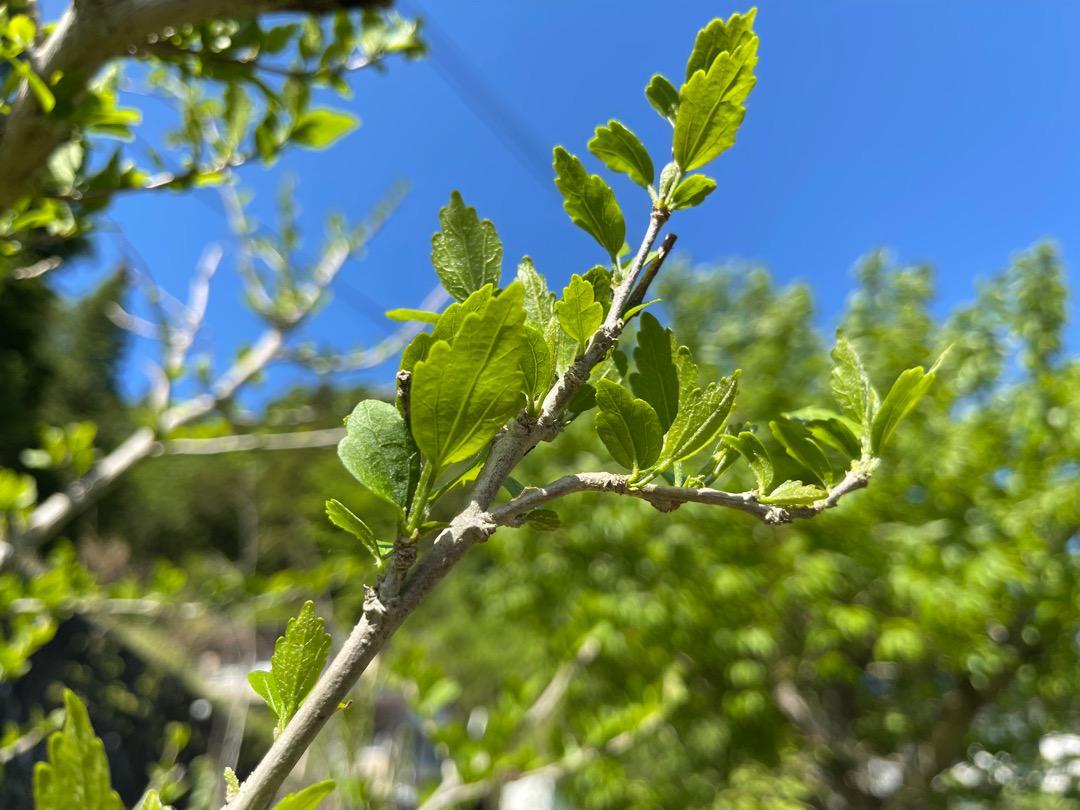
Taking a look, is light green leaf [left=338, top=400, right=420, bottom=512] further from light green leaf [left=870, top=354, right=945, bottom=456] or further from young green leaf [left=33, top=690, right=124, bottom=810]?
light green leaf [left=870, top=354, right=945, bottom=456]

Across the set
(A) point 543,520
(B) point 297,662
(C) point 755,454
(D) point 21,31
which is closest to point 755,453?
(C) point 755,454

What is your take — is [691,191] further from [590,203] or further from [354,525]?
[354,525]

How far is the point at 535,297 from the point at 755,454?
0.14 metres

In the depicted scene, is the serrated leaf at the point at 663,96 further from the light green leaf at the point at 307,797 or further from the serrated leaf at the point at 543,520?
the light green leaf at the point at 307,797

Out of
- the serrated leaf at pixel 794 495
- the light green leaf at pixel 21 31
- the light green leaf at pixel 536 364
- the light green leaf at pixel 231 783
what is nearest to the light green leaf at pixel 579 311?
the light green leaf at pixel 536 364

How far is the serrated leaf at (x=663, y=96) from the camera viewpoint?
39cm

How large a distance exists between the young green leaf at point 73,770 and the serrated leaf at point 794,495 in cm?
29

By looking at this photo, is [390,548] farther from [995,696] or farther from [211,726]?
[211,726]

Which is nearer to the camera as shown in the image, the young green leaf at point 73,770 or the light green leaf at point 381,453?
the young green leaf at point 73,770

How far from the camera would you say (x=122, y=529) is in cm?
1559

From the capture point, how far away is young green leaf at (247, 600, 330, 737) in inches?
11.2

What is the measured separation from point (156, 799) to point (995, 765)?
518 cm

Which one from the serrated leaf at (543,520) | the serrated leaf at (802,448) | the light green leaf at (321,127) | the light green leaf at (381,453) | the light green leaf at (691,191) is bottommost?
the light green leaf at (381,453)

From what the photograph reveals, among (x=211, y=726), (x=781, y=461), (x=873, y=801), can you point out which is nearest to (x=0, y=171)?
(x=781, y=461)
